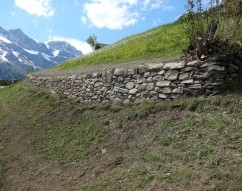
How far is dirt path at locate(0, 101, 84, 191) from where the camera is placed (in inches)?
508

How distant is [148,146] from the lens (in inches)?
470

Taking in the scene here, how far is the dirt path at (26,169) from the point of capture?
1291 centimetres

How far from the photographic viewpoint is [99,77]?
18.2 meters

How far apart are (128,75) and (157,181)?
689cm

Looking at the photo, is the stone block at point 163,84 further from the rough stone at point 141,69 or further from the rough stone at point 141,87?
the rough stone at point 141,69

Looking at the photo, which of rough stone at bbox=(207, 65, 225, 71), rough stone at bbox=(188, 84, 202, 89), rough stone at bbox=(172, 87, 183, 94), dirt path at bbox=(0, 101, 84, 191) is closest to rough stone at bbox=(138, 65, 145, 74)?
rough stone at bbox=(172, 87, 183, 94)

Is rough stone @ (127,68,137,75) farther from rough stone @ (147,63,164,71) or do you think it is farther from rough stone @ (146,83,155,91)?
rough stone @ (146,83,155,91)

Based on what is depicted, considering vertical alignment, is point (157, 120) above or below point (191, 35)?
below

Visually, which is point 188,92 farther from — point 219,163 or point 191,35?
point 219,163

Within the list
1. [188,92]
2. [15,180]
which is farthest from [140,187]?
[15,180]

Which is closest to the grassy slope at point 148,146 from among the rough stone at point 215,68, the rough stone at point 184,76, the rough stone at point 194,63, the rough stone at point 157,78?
the rough stone at point 184,76

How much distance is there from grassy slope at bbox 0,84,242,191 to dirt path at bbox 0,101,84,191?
0.30 ft

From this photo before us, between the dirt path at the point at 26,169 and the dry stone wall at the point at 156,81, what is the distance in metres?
3.78

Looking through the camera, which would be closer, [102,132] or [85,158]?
[85,158]
